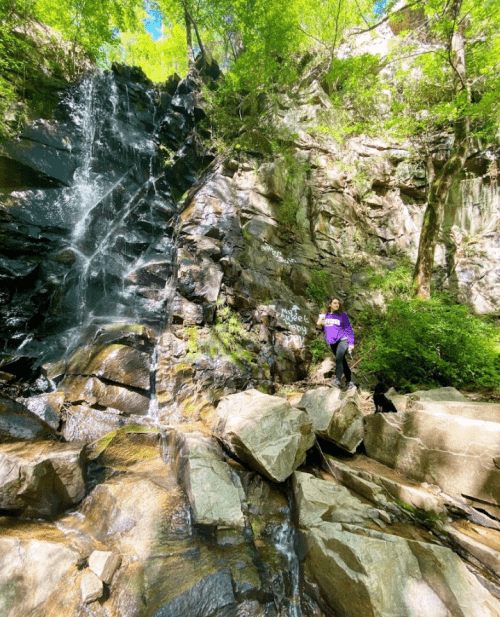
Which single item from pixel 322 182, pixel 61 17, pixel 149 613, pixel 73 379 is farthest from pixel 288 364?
pixel 61 17

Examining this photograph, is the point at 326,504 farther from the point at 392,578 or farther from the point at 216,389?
the point at 216,389

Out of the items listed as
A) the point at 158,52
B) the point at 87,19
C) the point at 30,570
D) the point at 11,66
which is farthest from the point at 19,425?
the point at 158,52

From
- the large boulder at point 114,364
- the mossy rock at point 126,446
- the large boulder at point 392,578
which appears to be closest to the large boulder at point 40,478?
the mossy rock at point 126,446

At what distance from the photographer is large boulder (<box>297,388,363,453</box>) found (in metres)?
4.72

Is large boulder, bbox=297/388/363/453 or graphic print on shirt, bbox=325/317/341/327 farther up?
graphic print on shirt, bbox=325/317/341/327

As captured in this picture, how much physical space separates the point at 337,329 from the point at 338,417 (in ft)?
5.53

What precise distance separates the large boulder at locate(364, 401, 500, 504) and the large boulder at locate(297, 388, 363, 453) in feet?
0.97

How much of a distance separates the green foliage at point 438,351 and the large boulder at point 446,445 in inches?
81.4

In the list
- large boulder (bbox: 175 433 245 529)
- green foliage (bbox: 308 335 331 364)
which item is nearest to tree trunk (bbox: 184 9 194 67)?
green foliage (bbox: 308 335 331 364)

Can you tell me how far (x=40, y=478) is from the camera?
11.4ft

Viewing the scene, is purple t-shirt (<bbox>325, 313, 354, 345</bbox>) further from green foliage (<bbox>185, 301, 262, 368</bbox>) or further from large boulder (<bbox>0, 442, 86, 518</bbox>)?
large boulder (<bbox>0, 442, 86, 518</bbox>)

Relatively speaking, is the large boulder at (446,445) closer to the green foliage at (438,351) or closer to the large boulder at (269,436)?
the large boulder at (269,436)

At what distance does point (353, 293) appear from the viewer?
10.2m

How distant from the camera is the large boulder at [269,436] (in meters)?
4.04
